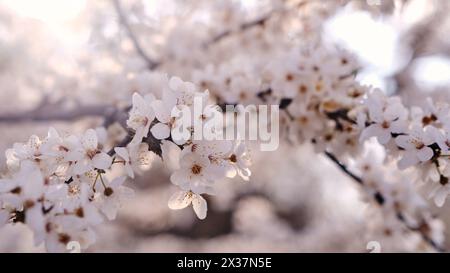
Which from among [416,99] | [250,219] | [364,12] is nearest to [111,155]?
[364,12]

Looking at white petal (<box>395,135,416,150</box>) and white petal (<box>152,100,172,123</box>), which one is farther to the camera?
white petal (<box>395,135,416,150</box>)

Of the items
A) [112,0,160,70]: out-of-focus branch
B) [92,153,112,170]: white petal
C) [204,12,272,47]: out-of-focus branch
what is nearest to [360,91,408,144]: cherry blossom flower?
[92,153,112,170]: white petal

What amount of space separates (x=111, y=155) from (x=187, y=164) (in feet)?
0.76

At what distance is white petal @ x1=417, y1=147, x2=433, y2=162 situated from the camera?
142cm

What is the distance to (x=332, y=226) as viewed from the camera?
5.34 meters

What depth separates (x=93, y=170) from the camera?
126 cm

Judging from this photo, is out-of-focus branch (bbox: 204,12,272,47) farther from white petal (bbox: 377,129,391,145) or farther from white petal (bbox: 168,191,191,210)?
white petal (bbox: 168,191,191,210)

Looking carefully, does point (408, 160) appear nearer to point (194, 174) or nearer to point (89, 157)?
point (194, 174)

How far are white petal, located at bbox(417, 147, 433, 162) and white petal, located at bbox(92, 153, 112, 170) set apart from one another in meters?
0.89

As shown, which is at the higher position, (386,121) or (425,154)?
(386,121)

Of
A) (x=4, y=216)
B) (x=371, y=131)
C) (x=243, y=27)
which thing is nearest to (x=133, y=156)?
(x=4, y=216)

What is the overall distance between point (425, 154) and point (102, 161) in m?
0.91

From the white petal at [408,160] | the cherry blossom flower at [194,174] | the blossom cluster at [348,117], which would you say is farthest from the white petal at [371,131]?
the cherry blossom flower at [194,174]

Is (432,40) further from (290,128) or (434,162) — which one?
(434,162)
